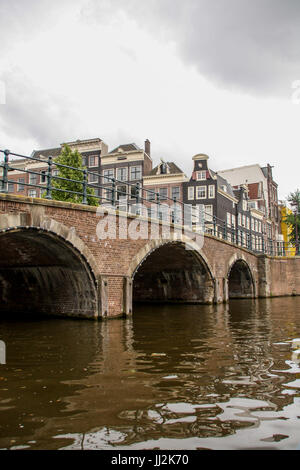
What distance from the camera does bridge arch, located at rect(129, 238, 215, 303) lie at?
16.7m

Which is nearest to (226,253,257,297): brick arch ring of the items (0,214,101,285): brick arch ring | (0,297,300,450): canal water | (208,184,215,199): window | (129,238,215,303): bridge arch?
(129,238,215,303): bridge arch

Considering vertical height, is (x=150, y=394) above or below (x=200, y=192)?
below

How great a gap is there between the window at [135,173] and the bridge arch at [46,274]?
24987 millimetres

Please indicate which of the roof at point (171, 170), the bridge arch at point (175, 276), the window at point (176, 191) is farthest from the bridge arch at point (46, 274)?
the roof at point (171, 170)

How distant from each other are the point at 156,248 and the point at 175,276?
5.89 metres

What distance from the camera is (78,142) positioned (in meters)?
38.8

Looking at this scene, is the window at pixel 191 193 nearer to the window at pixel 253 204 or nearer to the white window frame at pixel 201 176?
the white window frame at pixel 201 176

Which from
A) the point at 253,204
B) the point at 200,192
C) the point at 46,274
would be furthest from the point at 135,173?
the point at 46,274

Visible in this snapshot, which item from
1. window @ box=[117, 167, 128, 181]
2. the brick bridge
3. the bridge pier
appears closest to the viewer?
the brick bridge

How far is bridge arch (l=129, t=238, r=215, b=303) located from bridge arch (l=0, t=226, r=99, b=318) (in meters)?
4.75

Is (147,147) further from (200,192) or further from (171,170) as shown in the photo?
(200,192)

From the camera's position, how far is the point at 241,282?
24562mm

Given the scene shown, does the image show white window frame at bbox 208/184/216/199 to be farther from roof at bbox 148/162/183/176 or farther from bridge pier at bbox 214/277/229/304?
bridge pier at bbox 214/277/229/304

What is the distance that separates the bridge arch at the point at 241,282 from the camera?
2392 cm
